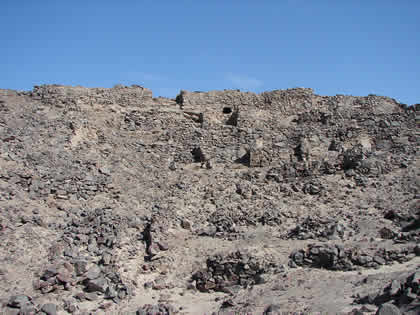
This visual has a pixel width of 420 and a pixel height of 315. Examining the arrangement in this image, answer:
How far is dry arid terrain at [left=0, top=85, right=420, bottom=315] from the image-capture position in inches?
493

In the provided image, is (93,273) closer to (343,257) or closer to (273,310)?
(273,310)

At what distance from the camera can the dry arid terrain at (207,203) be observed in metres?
12.5

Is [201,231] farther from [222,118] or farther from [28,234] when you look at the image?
[222,118]

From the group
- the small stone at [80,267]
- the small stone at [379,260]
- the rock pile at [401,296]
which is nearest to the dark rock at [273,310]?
the rock pile at [401,296]

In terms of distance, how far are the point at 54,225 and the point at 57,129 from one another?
604cm

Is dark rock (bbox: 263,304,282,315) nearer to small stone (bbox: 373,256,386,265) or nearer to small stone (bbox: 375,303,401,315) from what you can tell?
small stone (bbox: 375,303,401,315)

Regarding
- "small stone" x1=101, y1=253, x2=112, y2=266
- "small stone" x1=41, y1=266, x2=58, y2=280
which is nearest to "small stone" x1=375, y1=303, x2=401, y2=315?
"small stone" x1=101, y1=253, x2=112, y2=266

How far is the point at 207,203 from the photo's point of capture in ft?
58.4

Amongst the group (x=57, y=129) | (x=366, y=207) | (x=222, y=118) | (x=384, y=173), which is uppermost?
(x=222, y=118)

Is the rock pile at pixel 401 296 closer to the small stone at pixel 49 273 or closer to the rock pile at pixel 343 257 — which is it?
the rock pile at pixel 343 257

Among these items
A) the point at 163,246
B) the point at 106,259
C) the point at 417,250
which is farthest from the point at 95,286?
the point at 417,250

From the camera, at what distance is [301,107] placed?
24.9 m

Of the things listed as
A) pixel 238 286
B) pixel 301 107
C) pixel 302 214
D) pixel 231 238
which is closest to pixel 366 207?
pixel 302 214

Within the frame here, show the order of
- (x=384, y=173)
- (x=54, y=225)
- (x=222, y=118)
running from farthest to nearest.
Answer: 1. (x=222, y=118)
2. (x=384, y=173)
3. (x=54, y=225)
